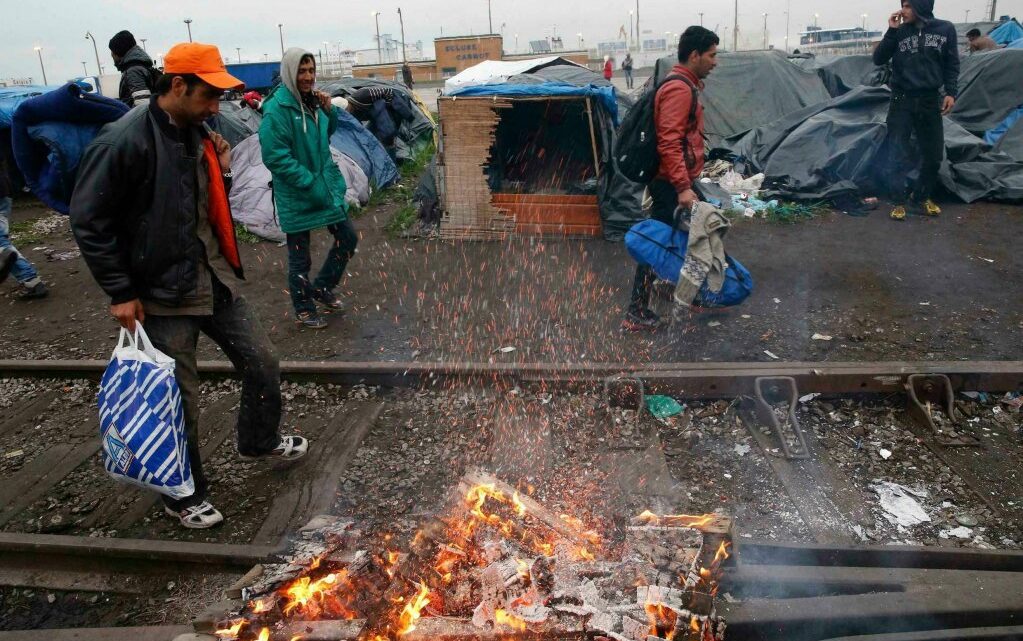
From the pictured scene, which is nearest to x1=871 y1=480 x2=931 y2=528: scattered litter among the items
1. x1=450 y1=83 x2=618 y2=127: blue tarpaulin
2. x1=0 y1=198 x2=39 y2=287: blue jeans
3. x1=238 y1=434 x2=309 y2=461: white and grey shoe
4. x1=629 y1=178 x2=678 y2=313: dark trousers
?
x1=629 y1=178 x2=678 y2=313: dark trousers

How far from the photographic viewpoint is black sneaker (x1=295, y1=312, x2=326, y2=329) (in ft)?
18.9

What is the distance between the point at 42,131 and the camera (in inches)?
125

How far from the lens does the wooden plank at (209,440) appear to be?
351cm

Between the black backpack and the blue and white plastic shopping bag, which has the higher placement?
the black backpack

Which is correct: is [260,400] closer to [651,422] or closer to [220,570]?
[220,570]

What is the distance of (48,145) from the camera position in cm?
323

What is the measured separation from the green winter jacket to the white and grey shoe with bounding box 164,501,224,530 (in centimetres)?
270

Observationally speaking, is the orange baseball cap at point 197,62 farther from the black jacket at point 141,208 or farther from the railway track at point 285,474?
the railway track at point 285,474

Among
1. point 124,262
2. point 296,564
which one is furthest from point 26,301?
point 296,564

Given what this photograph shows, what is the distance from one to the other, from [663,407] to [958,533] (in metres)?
1.68

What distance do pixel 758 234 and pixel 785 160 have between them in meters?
2.55

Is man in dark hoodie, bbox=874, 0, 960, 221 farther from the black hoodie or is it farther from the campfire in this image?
the campfire

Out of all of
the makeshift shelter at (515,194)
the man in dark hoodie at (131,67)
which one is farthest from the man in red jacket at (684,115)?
the man in dark hoodie at (131,67)

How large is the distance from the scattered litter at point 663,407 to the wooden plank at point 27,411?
4404 mm
